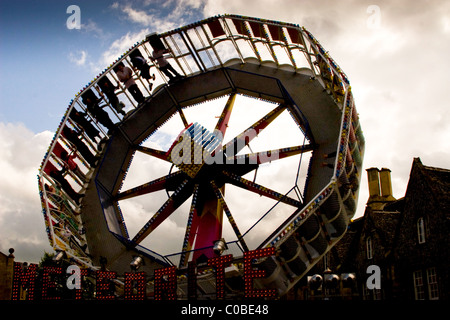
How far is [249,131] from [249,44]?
181 inches

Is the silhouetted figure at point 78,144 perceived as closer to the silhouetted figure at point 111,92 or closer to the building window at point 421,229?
the silhouetted figure at point 111,92

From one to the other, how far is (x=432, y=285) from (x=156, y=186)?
1497 centimetres

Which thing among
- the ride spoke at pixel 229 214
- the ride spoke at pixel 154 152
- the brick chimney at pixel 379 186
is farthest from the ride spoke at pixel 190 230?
the brick chimney at pixel 379 186

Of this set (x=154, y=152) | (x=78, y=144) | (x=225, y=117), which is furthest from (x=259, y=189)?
(x=78, y=144)

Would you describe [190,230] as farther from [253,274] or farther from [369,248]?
[369,248]

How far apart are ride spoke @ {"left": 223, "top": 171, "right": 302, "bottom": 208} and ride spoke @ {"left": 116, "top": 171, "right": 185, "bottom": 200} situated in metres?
3.08

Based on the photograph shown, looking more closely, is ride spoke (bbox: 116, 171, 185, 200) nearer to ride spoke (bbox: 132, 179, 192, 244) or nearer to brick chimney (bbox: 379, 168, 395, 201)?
ride spoke (bbox: 132, 179, 192, 244)

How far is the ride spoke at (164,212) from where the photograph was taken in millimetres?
29328

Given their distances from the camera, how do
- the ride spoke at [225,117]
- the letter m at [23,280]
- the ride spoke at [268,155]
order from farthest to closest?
the ride spoke at [225,117] → the ride spoke at [268,155] → the letter m at [23,280]

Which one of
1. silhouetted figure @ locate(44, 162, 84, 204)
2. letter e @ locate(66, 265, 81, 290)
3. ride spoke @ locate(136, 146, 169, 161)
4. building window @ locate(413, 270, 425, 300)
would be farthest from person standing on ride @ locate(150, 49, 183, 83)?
building window @ locate(413, 270, 425, 300)

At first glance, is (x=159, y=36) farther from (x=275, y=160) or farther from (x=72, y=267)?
(x=72, y=267)

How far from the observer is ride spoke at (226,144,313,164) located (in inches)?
1077

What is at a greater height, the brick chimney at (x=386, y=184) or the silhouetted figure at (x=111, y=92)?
the silhouetted figure at (x=111, y=92)
